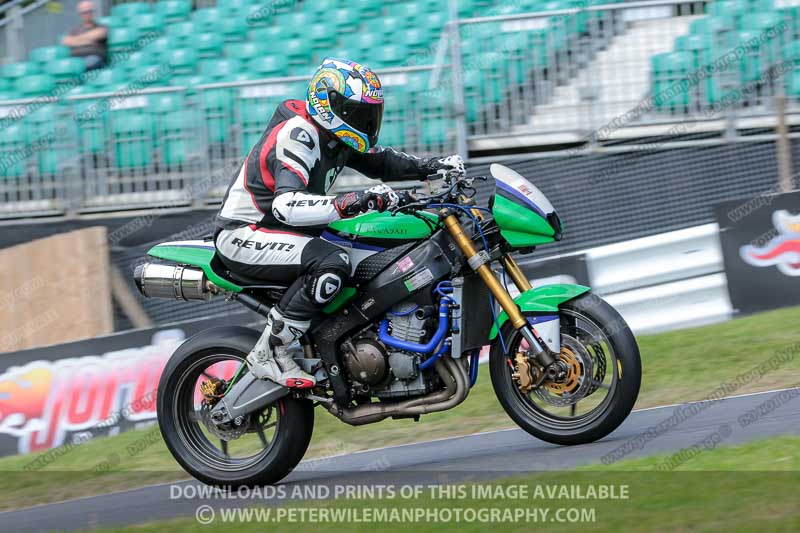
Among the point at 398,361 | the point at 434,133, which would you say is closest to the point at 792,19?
the point at 434,133

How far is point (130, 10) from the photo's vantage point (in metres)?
14.6

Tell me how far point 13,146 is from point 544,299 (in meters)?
7.99

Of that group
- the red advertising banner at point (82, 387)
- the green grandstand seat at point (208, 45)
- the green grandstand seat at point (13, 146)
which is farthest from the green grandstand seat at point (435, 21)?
the red advertising banner at point (82, 387)

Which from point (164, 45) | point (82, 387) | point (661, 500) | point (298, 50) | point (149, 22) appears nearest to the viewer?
point (661, 500)

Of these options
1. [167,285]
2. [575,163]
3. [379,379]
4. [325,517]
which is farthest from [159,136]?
[325,517]

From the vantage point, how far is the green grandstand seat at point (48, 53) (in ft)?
46.2

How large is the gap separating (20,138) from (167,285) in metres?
6.49

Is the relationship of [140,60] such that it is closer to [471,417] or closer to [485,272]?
[471,417]

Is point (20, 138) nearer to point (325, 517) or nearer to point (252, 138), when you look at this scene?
point (252, 138)

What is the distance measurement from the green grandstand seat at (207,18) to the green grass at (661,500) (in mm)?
9402

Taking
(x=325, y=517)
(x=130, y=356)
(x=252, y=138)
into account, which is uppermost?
(x=252, y=138)

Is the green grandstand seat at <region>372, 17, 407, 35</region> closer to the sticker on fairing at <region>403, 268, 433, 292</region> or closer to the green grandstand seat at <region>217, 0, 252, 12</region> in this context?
the green grandstand seat at <region>217, 0, 252, 12</region>

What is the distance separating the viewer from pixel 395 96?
36.7ft

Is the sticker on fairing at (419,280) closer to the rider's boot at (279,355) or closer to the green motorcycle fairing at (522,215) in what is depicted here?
the green motorcycle fairing at (522,215)
